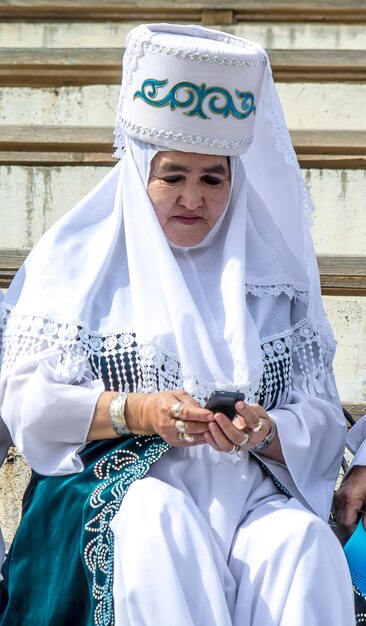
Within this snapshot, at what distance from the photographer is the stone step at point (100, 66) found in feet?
22.2

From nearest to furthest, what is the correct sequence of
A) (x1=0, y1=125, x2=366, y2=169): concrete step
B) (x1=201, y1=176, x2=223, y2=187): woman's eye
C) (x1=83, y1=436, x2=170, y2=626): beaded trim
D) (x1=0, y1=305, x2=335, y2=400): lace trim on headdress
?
(x1=83, y1=436, x2=170, y2=626): beaded trim < (x1=0, y1=305, x2=335, y2=400): lace trim on headdress < (x1=201, y1=176, x2=223, y2=187): woman's eye < (x1=0, y1=125, x2=366, y2=169): concrete step

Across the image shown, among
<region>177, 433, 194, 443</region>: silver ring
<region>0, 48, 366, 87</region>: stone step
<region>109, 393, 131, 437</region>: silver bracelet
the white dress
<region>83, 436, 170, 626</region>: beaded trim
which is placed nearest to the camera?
the white dress

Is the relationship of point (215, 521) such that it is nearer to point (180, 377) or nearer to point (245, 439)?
point (245, 439)

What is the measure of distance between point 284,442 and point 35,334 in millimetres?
756

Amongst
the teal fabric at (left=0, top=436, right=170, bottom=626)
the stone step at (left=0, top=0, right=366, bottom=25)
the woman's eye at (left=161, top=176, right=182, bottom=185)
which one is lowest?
the teal fabric at (left=0, top=436, right=170, bottom=626)

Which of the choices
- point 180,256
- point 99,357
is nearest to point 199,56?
point 180,256

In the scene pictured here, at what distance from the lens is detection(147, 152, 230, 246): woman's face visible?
3729mm

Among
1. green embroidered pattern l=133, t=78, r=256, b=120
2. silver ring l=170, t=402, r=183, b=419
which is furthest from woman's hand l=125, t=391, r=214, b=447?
green embroidered pattern l=133, t=78, r=256, b=120

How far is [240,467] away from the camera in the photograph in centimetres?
353

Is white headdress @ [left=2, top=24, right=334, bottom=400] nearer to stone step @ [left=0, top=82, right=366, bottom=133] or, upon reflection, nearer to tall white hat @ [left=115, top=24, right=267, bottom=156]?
tall white hat @ [left=115, top=24, right=267, bottom=156]

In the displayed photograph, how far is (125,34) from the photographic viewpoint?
7.62 metres

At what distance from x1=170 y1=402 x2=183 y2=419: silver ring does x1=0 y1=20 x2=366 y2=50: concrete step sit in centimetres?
442

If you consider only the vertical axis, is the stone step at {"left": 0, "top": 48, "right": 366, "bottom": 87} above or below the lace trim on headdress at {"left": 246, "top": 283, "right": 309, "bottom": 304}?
above

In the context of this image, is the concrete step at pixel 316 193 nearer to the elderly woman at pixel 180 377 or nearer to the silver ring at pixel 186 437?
Result: the elderly woman at pixel 180 377
